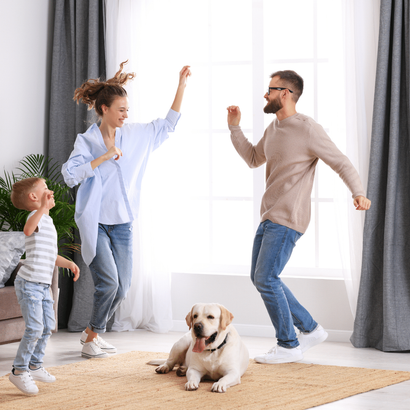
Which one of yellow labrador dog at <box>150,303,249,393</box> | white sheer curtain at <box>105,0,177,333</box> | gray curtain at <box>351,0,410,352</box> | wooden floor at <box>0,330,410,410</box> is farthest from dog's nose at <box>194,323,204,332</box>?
white sheer curtain at <box>105,0,177,333</box>

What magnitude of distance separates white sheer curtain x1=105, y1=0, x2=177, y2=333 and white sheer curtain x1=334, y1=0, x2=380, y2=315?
3.82 ft

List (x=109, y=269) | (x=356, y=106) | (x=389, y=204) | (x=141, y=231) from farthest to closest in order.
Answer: (x=141, y=231)
(x=356, y=106)
(x=389, y=204)
(x=109, y=269)

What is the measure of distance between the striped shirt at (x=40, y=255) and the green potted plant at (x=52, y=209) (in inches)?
50.4

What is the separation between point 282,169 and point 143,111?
1.41m

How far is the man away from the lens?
9.52ft

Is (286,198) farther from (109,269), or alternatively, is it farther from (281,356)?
(109,269)

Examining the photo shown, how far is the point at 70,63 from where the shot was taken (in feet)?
14.0

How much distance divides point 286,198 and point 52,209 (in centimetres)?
159

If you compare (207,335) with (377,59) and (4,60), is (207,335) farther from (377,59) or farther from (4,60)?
(4,60)

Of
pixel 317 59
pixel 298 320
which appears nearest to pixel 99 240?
pixel 298 320

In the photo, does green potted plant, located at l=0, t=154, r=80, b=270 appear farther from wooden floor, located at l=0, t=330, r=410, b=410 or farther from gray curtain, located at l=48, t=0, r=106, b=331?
wooden floor, located at l=0, t=330, r=410, b=410

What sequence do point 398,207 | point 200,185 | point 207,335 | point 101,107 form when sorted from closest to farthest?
point 207,335 < point 101,107 < point 398,207 < point 200,185

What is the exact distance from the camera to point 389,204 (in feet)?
11.1

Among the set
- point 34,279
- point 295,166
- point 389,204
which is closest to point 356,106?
point 389,204
